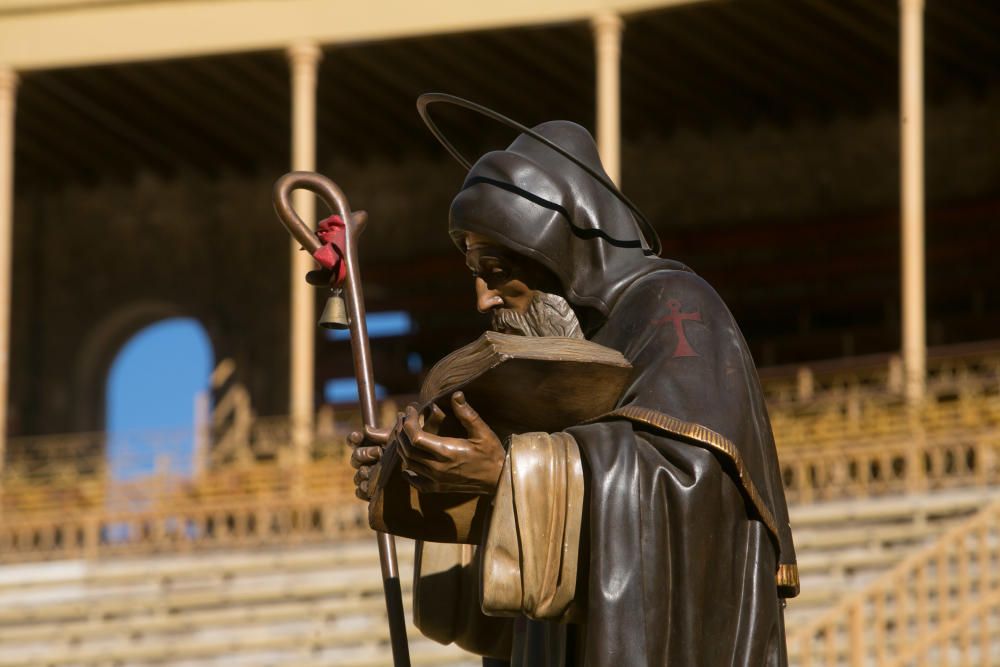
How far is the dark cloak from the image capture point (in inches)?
125

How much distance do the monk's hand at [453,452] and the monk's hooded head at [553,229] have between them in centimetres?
38

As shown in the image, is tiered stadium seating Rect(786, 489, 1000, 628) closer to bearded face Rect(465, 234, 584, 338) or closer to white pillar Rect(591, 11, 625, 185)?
white pillar Rect(591, 11, 625, 185)

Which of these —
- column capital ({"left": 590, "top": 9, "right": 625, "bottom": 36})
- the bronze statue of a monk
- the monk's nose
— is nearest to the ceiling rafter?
column capital ({"left": 590, "top": 9, "right": 625, "bottom": 36})

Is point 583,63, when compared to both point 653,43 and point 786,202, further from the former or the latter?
point 786,202

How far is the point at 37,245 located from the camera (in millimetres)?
24672

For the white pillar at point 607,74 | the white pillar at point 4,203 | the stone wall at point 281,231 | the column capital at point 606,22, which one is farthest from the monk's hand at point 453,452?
the stone wall at point 281,231

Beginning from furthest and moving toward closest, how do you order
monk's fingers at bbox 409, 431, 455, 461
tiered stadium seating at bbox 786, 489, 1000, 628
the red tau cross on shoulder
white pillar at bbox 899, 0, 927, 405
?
1. white pillar at bbox 899, 0, 927, 405
2. tiered stadium seating at bbox 786, 489, 1000, 628
3. the red tau cross on shoulder
4. monk's fingers at bbox 409, 431, 455, 461

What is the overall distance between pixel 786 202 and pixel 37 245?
309 inches

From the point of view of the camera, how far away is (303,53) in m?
18.5

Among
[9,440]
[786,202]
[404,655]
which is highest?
[786,202]

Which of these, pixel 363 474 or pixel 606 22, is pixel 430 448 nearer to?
pixel 363 474

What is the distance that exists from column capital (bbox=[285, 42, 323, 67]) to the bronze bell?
1478 cm

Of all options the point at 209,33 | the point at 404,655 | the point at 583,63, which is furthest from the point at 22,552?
the point at 404,655

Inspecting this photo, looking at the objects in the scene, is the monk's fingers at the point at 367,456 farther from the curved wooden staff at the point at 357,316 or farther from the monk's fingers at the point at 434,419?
the monk's fingers at the point at 434,419
